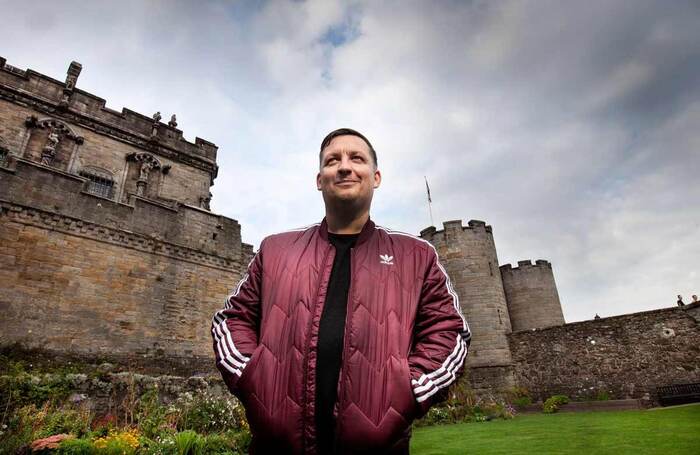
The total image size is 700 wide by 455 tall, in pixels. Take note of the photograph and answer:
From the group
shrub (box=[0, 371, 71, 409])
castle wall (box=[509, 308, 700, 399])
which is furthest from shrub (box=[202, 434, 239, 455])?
castle wall (box=[509, 308, 700, 399])

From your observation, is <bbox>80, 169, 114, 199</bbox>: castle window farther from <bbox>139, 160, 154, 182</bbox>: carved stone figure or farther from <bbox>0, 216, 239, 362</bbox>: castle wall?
<bbox>0, 216, 239, 362</bbox>: castle wall

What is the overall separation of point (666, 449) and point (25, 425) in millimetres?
10485

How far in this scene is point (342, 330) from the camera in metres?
1.67

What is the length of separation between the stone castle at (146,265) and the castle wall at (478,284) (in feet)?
0.21

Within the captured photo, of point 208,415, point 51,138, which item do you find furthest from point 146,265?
point 51,138

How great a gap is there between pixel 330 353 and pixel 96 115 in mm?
20977

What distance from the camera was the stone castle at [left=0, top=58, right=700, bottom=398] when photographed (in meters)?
10.8

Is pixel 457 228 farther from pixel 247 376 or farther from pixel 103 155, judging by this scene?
pixel 247 376

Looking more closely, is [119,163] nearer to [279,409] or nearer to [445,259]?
[445,259]

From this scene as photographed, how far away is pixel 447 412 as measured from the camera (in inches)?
538

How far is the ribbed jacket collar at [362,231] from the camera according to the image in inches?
79.6

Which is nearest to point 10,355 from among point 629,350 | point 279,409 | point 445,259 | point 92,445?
point 92,445

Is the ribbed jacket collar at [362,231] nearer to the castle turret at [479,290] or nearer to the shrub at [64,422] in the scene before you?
the shrub at [64,422]

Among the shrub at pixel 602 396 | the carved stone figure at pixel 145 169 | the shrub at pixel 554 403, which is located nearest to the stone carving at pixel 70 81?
the carved stone figure at pixel 145 169
